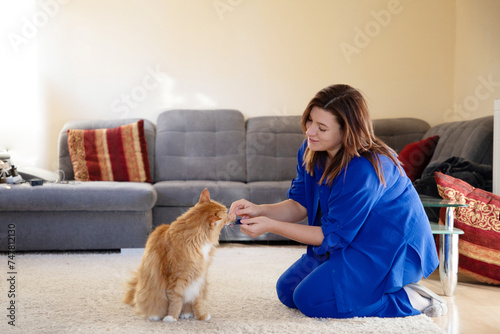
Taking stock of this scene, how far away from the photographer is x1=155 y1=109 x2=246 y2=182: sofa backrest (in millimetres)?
4004

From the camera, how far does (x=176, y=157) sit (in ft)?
13.3

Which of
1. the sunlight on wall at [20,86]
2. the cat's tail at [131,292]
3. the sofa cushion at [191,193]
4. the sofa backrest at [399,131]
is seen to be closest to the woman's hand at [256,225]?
the cat's tail at [131,292]

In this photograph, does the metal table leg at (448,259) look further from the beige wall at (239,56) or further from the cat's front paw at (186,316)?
the beige wall at (239,56)

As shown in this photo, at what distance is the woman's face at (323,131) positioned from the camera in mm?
1823

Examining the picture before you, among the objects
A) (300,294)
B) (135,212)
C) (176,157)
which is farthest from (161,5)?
(300,294)

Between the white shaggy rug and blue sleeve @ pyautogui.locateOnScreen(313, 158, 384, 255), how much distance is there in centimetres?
33

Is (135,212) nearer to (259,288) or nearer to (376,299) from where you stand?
(259,288)

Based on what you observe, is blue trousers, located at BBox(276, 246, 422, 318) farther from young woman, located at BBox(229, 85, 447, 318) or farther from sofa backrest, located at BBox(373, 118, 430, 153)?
sofa backrest, located at BBox(373, 118, 430, 153)

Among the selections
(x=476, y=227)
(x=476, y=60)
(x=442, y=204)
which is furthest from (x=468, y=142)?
(x=476, y=60)

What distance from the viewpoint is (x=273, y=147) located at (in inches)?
162

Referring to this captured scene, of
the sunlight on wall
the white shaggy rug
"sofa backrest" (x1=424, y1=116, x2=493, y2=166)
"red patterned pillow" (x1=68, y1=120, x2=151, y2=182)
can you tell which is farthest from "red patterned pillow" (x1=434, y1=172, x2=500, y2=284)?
the sunlight on wall

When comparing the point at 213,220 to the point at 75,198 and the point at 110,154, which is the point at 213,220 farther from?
the point at 110,154

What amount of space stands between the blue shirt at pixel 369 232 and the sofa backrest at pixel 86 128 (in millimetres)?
2477

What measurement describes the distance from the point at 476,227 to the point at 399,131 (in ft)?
5.70
